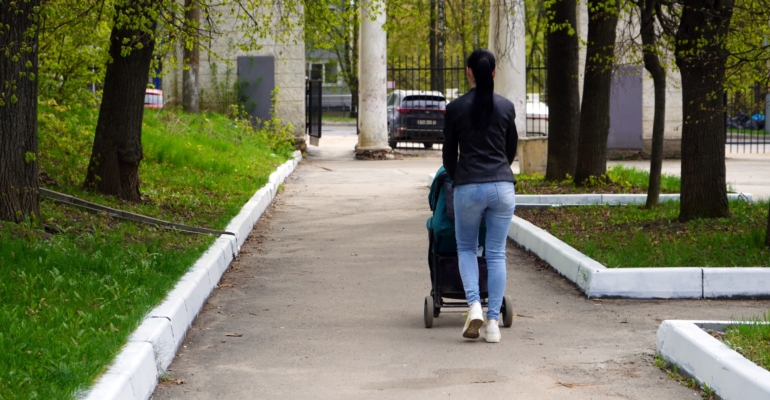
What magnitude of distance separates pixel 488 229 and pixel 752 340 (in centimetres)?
179

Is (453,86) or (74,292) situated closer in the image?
(74,292)

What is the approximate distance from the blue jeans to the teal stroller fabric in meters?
0.21

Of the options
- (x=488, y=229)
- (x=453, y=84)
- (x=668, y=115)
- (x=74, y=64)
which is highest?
(x=453, y=84)

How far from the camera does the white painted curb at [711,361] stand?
4594 mm

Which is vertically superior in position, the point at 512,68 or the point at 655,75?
the point at 512,68

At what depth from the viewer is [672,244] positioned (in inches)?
360

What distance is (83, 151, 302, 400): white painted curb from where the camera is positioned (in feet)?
15.4

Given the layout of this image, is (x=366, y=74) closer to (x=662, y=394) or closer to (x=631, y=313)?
(x=631, y=313)

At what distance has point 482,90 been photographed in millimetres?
6211

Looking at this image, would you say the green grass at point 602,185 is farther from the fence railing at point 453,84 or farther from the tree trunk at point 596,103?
the fence railing at point 453,84

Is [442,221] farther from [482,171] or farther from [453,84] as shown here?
[453,84]

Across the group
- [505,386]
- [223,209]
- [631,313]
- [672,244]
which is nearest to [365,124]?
[223,209]

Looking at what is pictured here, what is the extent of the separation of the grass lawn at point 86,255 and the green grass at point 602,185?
13.9ft

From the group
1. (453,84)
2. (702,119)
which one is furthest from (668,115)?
(702,119)
